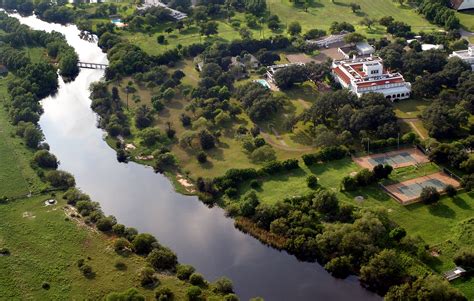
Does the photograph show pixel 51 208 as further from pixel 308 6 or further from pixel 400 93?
pixel 308 6

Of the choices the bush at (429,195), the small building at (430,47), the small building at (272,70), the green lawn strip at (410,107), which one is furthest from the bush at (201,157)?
the small building at (430,47)

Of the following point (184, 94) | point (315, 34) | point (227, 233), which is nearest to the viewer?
point (227, 233)

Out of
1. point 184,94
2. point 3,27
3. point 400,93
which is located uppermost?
point 400,93

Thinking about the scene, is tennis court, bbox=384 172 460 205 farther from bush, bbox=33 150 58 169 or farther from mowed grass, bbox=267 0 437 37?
mowed grass, bbox=267 0 437 37

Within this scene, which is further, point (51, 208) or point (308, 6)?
point (308, 6)

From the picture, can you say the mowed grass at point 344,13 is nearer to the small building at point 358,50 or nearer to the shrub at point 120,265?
the small building at point 358,50

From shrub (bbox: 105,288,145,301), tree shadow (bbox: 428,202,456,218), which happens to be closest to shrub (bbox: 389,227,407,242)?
tree shadow (bbox: 428,202,456,218)

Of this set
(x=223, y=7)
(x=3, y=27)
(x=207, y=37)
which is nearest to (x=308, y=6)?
(x=223, y=7)

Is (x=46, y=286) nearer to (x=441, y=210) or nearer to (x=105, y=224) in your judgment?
(x=105, y=224)
